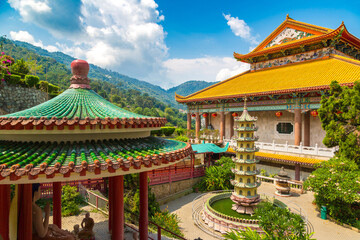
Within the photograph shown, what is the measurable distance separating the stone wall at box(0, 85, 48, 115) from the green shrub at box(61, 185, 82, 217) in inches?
628

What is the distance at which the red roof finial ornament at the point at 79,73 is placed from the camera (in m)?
4.80

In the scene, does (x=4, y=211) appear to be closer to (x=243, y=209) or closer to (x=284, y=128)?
(x=243, y=209)

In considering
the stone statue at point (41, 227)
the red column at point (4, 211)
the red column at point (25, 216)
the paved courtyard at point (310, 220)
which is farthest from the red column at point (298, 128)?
the red column at point (4, 211)

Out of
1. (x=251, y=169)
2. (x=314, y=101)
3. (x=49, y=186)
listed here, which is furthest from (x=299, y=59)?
(x=49, y=186)

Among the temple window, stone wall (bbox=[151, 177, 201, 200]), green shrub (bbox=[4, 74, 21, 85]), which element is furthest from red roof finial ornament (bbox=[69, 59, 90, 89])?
green shrub (bbox=[4, 74, 21, 85])

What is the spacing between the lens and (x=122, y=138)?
438 centimetres

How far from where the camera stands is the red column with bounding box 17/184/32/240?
12.6 feet

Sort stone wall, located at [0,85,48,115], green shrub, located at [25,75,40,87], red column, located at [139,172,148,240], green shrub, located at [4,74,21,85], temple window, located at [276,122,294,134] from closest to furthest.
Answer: red column, located at [139,172,148,240], temple window, located at [276,122,294,134], stone wall, located at [0,85,48,115], green shrub, located at [4,74,21,85], green shrub, located at [25,75,40,87]

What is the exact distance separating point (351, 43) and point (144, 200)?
23.5 metres

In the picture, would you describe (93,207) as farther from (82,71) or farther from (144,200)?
(82,71)

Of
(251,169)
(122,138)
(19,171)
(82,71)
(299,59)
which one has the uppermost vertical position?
(299,59)

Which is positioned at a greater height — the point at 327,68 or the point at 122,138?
the point at 327,68

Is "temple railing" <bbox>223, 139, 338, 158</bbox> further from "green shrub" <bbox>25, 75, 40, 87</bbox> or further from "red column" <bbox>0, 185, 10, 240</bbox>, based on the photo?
"green shrub" <bbox>25, 75, 40, 87</bbox>

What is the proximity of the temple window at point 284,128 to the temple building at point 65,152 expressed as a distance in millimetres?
17534
